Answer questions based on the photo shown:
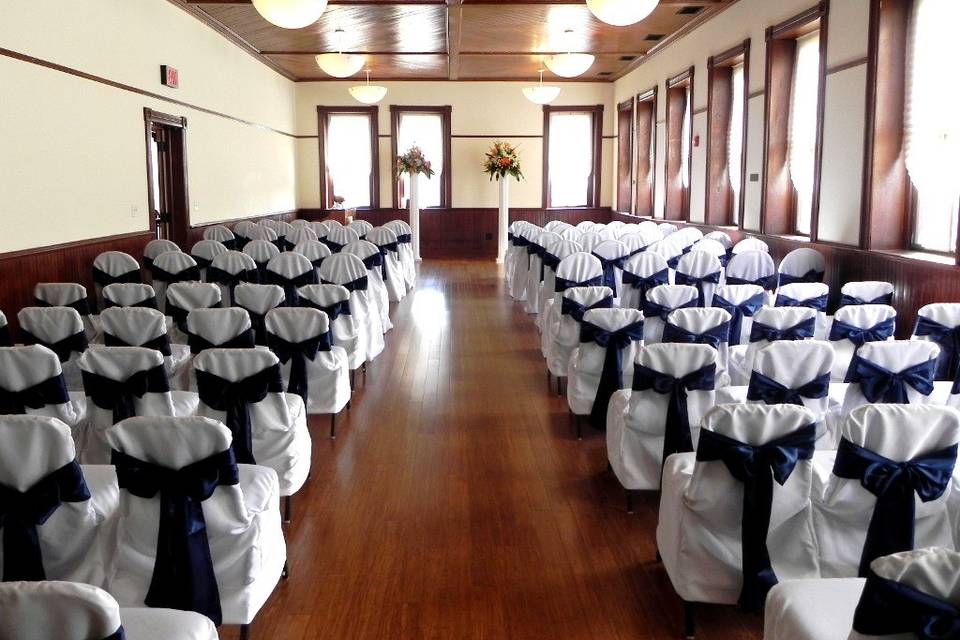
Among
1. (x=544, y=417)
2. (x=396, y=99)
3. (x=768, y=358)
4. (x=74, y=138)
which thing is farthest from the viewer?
(x=396, y=99)

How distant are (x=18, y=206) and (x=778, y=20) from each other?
8.19 m

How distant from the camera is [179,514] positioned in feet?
9.79

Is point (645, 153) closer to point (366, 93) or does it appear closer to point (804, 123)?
point (366, 93)

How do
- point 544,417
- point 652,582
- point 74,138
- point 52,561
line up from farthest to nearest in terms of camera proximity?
point 74,138
point 544,417
point 652,582
point 52,561

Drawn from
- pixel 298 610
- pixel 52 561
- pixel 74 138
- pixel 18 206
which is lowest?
pixel 298 610

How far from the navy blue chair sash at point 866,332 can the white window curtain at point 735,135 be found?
21.8 ft

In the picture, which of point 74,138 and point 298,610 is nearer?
point 298,610

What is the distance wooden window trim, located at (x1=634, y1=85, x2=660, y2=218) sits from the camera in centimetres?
1608

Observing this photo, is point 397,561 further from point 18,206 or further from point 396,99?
point 396,99

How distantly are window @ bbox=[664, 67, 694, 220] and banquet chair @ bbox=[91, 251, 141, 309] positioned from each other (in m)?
9.11

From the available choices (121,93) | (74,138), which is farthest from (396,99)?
(74,138)

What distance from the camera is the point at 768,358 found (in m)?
4.18

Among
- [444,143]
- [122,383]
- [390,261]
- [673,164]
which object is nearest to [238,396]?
[122,383]

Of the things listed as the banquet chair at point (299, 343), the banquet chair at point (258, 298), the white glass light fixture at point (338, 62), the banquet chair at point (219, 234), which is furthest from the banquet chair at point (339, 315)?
the white glass light fixture at point (338, 62)
